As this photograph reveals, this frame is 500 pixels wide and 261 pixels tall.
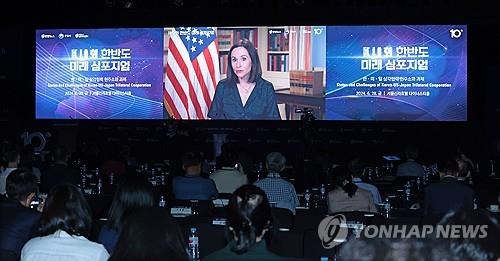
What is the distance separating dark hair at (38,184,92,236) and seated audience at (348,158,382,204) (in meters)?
3.92

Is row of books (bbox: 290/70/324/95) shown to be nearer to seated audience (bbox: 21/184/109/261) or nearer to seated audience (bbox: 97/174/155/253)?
seated audience (bbox: 97/174/155/253)

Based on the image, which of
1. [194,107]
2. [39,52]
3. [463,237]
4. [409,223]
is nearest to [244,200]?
[463,237]

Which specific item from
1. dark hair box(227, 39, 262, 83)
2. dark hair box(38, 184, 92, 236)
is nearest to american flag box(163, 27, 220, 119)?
dark hair box(227, 39, 262, 83)

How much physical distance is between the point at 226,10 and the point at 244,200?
39.8 feet

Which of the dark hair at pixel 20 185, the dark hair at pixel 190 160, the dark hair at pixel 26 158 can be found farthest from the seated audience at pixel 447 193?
the dark hair at pixel 26 158

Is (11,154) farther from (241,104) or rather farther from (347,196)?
(241,104)

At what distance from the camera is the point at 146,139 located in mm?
15344

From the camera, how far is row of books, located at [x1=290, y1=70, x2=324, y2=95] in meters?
14.3

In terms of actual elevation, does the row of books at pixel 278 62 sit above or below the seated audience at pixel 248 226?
above

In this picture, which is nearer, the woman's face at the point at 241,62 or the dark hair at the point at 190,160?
the dark hair at the point at 190,160

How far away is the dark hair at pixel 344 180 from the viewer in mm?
6492

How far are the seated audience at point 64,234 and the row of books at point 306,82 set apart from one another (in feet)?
35.9

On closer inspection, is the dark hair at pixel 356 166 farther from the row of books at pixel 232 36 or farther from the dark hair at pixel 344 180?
the row of books at pixel 232 36

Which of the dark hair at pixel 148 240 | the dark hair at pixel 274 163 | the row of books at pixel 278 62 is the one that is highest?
the row of books at pixel 278 62
